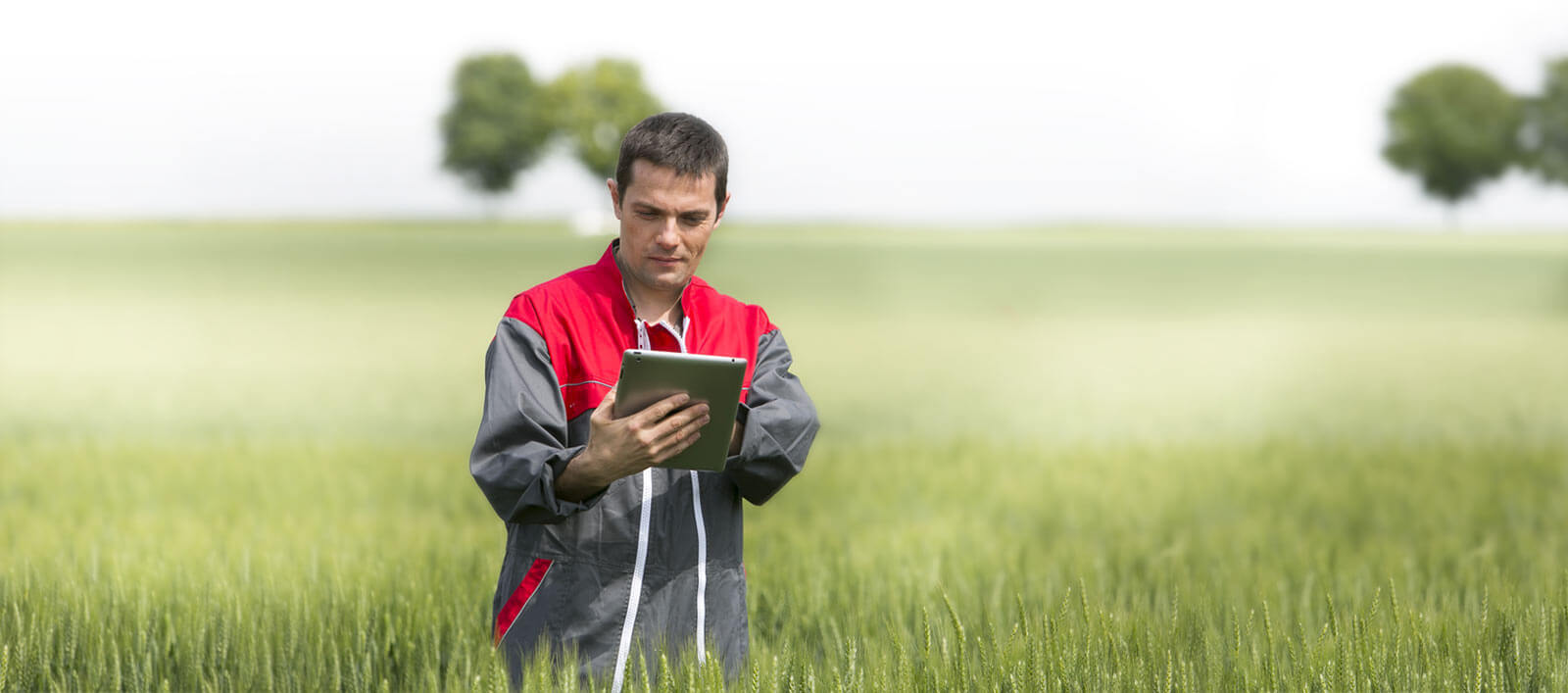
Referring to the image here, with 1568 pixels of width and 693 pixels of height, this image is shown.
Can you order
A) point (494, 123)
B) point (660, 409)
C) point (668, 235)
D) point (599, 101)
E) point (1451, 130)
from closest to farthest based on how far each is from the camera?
1. point (660, 409)
2. point (668, 235)
3. point (599, 101)
4. point (494, 123)
5. point (1451, 130)

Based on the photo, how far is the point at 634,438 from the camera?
2.63m

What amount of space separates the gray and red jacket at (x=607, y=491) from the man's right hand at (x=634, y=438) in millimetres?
160

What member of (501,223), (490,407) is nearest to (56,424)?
(490,407)

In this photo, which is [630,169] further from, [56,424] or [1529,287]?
[1529,287]

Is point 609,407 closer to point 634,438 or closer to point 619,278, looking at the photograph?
point 634,438

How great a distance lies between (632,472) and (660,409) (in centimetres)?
21

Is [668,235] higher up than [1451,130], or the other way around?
[1451,130]

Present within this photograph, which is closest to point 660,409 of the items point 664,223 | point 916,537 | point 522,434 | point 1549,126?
point 522,434

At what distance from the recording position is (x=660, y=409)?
262 cm

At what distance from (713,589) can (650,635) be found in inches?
7.3

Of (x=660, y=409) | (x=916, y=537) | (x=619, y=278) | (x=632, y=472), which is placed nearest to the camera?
(x=660, y=409)

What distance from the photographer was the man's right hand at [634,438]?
8.60 ft

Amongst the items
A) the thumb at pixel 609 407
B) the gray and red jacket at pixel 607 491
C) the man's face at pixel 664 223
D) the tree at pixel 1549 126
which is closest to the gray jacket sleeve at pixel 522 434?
the gray and red jacket at pixel 607 491

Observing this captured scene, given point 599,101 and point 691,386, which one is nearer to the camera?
point 691,386
